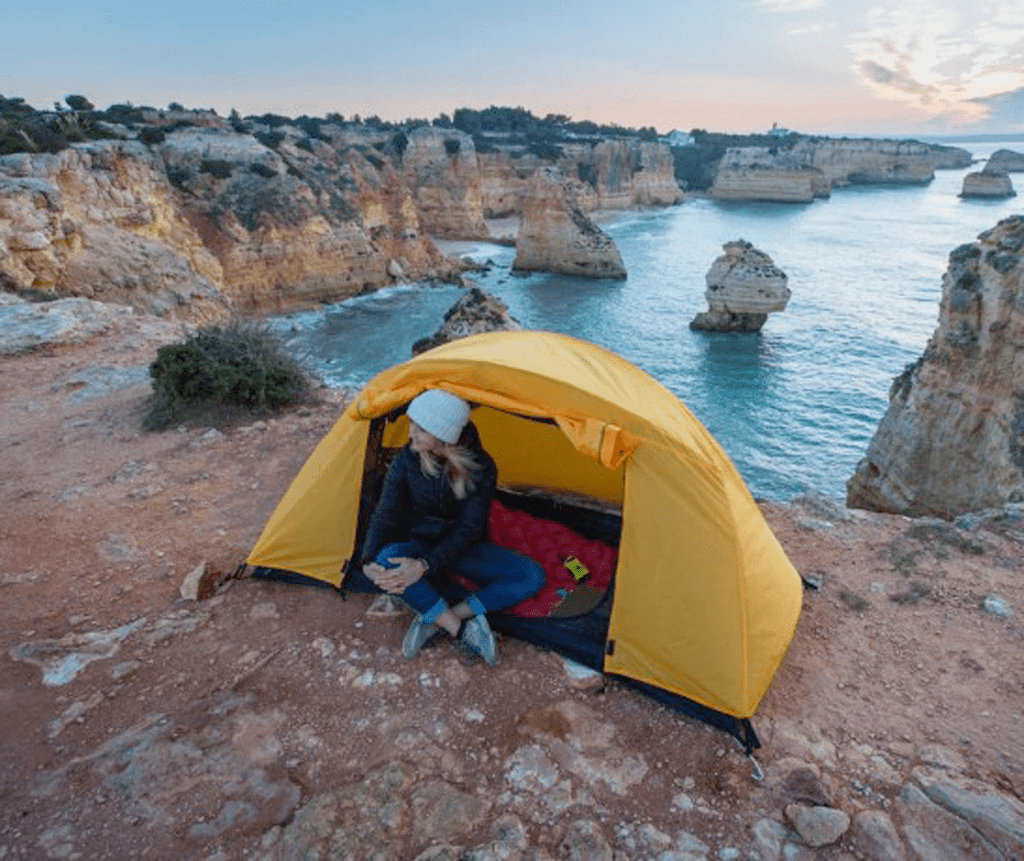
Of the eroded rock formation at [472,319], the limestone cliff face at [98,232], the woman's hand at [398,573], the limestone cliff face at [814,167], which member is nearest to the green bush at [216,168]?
the limestone cliff face at [98,232]

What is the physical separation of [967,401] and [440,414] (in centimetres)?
1000

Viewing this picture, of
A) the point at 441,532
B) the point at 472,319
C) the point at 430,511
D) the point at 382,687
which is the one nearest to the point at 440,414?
the point at 430,511

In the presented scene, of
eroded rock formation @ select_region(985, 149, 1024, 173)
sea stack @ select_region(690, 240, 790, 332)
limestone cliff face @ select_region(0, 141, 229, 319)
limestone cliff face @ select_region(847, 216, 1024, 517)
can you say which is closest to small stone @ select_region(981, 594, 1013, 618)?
limestone cliff face @ select_region(847, 216, 1024, 517)

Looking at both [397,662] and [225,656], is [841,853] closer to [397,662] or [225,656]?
[397,662]

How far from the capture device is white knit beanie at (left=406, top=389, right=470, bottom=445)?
11.4ft

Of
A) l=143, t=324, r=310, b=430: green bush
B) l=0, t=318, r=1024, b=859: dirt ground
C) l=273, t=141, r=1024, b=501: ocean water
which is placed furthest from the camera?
l=273, t=141, r=1024, b=501: ocean water

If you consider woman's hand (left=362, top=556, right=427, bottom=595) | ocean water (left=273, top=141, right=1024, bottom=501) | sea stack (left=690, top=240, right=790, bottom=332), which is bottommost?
ocean water (left=273, top=141, right=1024, bottom=501)

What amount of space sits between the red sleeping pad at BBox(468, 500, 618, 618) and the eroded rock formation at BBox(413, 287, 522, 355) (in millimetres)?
12343

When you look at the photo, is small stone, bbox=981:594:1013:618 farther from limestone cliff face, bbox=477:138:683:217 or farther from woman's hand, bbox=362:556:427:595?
limestone cliff face, bbox=477:138:683:217

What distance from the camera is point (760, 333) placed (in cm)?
2894

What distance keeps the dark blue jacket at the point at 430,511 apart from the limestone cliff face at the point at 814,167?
8574cm

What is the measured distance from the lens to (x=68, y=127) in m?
21.0

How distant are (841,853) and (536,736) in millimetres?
1453

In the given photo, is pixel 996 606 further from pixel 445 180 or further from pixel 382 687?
pixel 445 180
